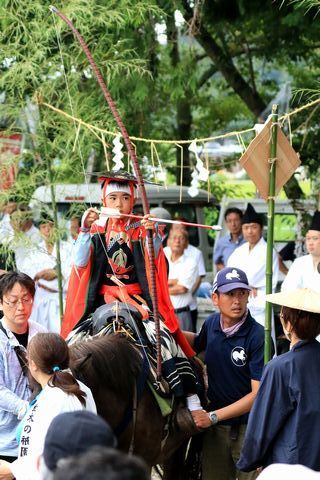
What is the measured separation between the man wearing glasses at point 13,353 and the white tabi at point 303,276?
2796 mm

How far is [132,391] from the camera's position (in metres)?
5.55

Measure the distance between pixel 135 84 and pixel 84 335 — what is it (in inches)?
203

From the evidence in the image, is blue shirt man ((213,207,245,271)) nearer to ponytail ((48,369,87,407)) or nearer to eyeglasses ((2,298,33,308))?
eyeglasses ((2,298,33,308))

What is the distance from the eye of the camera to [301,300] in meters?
4.62

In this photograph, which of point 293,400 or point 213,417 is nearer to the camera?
point 293,400

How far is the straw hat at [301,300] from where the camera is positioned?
→ 15.0 ft

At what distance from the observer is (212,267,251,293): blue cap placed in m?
6.01

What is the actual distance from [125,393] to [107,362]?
256 millimetres

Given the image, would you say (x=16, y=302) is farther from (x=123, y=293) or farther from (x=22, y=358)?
(x=123, y=293)

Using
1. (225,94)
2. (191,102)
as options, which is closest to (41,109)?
(191,102)

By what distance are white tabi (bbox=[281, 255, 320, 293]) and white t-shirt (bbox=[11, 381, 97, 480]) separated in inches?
147

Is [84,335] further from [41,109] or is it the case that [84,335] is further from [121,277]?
[41,109]

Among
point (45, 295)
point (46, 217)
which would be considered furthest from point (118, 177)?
point (45, 295)

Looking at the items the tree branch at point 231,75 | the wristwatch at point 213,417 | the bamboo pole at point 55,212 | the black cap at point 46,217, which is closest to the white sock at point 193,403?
the wristwatch at point 213,417
